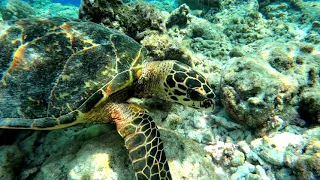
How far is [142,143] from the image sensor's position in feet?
6.72

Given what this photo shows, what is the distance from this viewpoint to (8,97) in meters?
2.14

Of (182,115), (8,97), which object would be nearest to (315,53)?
(182,115)

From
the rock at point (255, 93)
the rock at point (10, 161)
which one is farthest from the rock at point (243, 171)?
the rock at point (10, 161)

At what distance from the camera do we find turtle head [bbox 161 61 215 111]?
234cm

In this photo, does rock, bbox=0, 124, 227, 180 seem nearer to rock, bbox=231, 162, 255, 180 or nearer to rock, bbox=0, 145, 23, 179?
rock, bbox=0, 145, 23, 179

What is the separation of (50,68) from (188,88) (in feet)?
5.82

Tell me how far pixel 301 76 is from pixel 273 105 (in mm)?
1235

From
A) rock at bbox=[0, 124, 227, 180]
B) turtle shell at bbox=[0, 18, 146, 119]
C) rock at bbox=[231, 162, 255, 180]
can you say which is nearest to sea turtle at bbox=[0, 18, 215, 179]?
turtle shell at bbox=[0, 18, 146, 119]

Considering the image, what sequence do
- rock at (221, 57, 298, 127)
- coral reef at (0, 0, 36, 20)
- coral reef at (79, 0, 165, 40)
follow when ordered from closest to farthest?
rock at (221, 57, 298, 127) < coral reef at (79, 0, 165, 40) < coral reef at (0, 0, 36, 20)

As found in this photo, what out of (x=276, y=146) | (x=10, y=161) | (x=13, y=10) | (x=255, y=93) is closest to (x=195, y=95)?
(x=255, y=93)

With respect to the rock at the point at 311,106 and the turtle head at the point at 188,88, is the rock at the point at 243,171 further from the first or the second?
the rock at the point at 311,106

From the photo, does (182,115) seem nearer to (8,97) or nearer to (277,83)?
(277,83)

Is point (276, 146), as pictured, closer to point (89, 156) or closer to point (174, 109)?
point (174, 109)

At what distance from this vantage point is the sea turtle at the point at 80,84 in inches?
82.7
